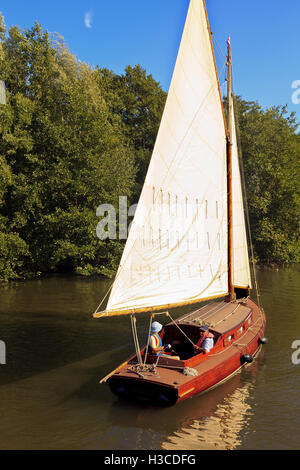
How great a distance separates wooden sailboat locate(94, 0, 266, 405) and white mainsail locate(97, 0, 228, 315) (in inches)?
1.7

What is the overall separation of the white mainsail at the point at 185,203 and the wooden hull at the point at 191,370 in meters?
1.83

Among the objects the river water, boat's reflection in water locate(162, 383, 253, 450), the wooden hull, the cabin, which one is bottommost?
boat's reflection in water locate(162, 383, 253, 450)

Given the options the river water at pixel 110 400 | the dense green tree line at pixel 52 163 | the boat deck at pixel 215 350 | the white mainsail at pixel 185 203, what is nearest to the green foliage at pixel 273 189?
the dense green tree line at pixel 52 163

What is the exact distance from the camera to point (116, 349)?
20.0 m

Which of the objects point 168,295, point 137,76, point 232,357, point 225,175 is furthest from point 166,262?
point 137,76

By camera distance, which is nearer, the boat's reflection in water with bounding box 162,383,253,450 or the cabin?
the boat's reflection in water with bounding box 162,383,253,450

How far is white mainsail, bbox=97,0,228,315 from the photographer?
14734 mm

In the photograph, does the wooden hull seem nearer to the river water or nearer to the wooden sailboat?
the wooden sailboat

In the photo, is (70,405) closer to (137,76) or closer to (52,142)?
(52,142)

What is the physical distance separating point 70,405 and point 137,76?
65416mm

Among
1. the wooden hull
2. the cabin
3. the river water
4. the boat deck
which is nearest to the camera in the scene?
the river water

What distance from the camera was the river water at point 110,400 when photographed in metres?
12.1

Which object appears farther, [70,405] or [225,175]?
[225,175]

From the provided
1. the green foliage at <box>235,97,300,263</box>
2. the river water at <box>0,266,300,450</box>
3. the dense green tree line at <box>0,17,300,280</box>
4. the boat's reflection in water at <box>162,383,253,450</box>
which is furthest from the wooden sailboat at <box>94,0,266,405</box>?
the green foliage at <box>235,97,300,263</box>
